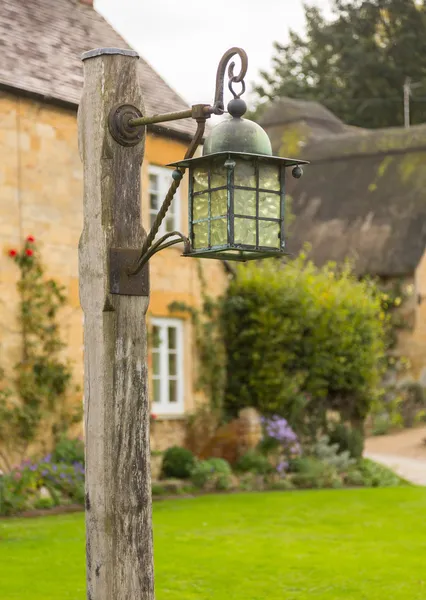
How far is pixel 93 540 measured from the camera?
527cm

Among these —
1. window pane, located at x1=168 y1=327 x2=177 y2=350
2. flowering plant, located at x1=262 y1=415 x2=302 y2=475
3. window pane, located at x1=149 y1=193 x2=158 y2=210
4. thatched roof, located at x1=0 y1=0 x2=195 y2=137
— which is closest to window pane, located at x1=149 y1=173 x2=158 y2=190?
window pane, located at x1=149 y1=193 x2=158 y2=210

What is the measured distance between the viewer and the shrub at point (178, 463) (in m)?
15.3

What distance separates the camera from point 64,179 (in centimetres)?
1466

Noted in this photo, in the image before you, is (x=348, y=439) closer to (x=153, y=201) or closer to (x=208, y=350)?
(x=208, y=350)

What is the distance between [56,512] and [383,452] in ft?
31.3

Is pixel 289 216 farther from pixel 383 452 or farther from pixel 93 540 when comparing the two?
pixel 93 540

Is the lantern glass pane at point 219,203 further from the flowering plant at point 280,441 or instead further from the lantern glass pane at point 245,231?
the flowering plant at point 280,441

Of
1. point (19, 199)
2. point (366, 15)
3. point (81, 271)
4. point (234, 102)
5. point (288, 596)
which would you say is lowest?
point (288, 596)

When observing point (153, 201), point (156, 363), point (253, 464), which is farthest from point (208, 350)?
point (153, 201)

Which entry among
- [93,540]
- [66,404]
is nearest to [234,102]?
[93,540]

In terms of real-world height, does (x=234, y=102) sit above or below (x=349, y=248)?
below

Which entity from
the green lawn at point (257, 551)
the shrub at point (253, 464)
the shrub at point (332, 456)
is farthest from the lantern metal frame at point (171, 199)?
the shrub at point (332, 456)

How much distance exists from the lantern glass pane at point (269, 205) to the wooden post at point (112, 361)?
23.8 inches

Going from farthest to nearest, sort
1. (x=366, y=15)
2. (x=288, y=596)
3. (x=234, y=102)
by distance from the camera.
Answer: (x=366, y=15) → (x=288, y=596) → (x=234, y=102)
